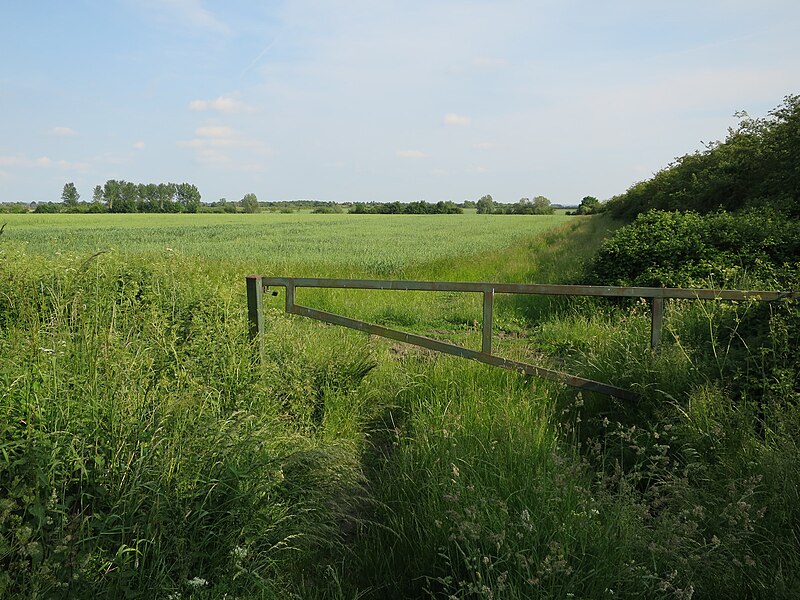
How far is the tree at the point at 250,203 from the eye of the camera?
98.3 m

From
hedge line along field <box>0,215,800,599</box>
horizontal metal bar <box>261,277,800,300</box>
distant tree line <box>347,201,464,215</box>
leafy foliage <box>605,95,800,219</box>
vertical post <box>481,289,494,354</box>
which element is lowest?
hedge line along field <box>0,215,800,599</box>

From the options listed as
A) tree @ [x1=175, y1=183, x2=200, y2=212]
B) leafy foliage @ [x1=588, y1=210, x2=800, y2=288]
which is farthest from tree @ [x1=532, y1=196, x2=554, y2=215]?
leafy foliage @ [x1=588, y1=210, x2=800, y2=288]

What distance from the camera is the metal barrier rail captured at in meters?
4.61

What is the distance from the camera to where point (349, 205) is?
414ft

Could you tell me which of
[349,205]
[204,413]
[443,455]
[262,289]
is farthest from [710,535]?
[349,205]

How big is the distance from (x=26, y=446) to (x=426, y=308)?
898cm

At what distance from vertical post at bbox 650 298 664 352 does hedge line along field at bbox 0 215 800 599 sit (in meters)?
0.13

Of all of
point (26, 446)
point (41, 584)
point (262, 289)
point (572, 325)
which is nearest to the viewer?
point (41, 584)

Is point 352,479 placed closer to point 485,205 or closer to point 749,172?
point 749,172

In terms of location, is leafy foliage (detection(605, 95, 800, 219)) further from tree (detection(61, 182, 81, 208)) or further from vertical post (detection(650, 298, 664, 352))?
tree (detection(61, 182, 81, 208))

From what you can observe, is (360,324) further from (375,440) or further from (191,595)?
(191,595)

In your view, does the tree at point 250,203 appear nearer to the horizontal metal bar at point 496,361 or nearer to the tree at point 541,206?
the tree at point 541,206

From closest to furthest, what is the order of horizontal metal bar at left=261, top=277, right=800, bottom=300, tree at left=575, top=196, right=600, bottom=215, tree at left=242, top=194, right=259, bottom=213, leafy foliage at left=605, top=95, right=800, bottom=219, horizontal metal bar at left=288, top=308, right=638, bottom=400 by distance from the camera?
1. horizontal metal bar at left=261, top=277, right=800, bottom=300
2. horizontal metal bar at left=288, top=308, right=638, bottom=400
3. leafy foliage at left=605, top=95, right=800, bottom=219
4. tree at left=575, top=196, right=600, bottom=215
5. tree at left=242, top=194, right=259, bottom=213

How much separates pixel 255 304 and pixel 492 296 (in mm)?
2096
